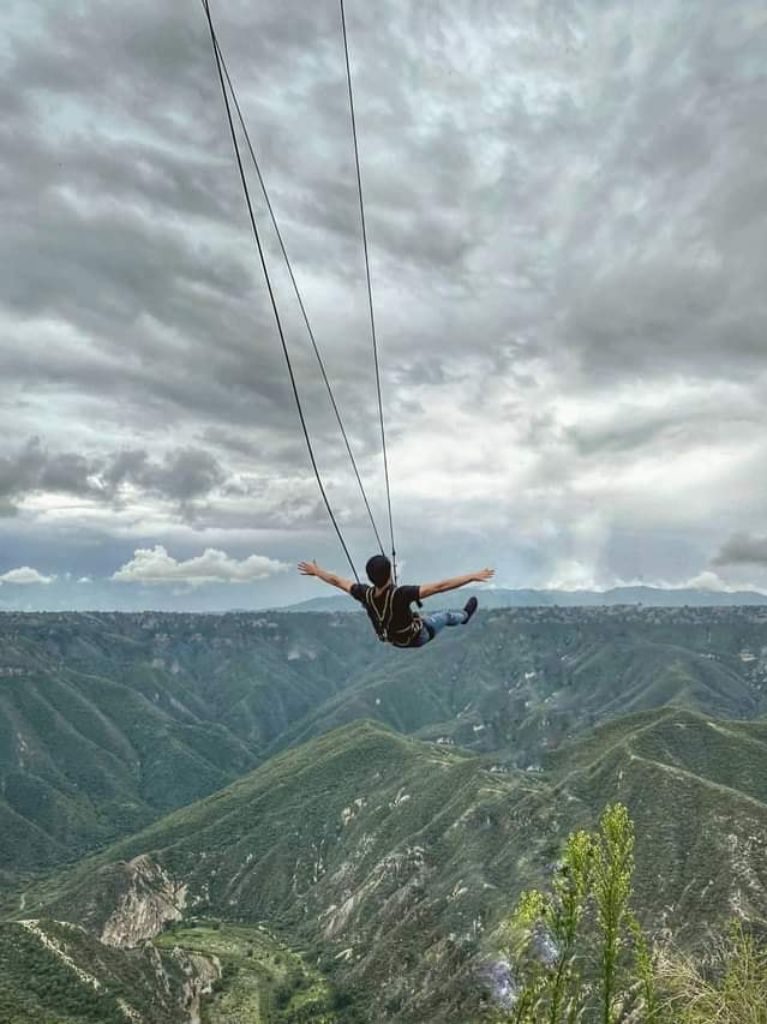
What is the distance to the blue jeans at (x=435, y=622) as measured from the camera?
70.5 feet

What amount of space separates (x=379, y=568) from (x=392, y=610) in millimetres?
1563

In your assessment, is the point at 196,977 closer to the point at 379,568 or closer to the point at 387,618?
the point at 387,618

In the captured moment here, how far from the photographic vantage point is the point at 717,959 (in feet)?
332

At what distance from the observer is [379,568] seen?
1841cm

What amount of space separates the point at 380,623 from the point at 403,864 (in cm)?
18401

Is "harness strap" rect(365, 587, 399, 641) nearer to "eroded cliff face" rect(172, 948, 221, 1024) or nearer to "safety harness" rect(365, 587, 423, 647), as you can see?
"safety harness" rect(365, 587, 423, 647)

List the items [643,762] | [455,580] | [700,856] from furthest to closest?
[643,762] < [700,856] < [455,580]

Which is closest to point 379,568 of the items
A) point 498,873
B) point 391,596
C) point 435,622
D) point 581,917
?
point 391,596

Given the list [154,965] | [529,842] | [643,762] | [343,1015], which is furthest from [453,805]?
[154,965]

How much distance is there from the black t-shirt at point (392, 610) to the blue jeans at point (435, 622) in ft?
2.57

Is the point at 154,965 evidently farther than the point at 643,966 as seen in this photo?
Yes

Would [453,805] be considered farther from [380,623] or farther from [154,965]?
[380,623]

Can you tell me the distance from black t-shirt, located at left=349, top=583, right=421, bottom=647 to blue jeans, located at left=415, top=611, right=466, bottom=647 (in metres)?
0.78

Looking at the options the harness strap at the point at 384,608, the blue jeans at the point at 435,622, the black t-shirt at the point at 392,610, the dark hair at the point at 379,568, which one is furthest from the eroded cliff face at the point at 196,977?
the dark hair at the point at 379,568
